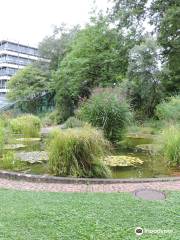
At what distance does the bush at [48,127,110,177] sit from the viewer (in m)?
6.88

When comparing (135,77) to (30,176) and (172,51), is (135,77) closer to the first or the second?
(172,51)

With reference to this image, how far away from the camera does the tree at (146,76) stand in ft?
71.3

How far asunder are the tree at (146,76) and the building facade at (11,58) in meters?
39.8

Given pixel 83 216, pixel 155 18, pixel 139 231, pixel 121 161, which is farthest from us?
pixel 155 18

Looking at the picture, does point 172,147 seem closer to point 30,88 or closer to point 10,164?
point 10,164

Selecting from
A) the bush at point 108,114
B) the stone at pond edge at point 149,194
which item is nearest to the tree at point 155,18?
the bush at point 108,114

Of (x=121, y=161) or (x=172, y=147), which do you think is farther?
(x=121, y=161)

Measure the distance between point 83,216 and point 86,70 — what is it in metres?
20.2

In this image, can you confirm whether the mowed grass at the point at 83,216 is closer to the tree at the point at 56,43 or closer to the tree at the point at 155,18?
the tree at the point at 155,18

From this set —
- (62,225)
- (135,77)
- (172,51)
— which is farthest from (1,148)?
(135,77)

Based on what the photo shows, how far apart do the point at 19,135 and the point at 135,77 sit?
1037 cm

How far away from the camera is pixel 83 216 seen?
4.16 m

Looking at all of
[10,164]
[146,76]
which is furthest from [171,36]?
[10,164]

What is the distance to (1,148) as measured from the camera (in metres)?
9.15
